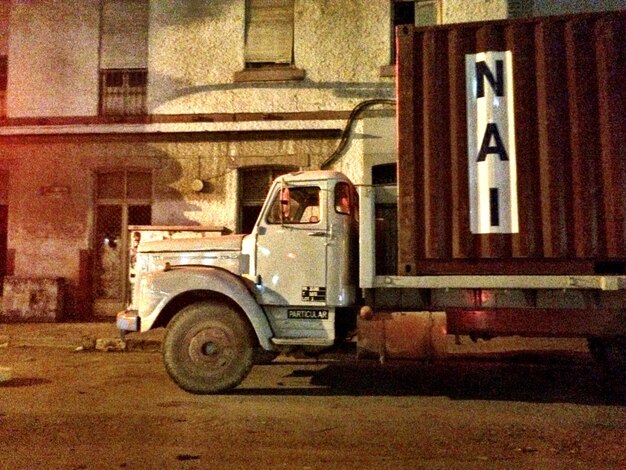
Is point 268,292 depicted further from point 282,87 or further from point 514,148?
point 282,87

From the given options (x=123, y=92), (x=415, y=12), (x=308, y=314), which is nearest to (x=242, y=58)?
(x=123, y=92)

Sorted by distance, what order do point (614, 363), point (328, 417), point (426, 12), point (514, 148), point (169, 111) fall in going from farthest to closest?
point (169, 111), point (426, 12), point (614, 363), point (514, 148), point (328, 417)

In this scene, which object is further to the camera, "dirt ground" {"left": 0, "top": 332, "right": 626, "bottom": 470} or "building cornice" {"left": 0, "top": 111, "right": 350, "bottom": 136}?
"building cornice" {"left": 0, "top": 111, "right": 350, "bottom": 136}

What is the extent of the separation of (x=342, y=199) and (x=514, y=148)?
1.94 meters

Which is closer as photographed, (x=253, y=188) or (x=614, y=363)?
(x=614, y=363)

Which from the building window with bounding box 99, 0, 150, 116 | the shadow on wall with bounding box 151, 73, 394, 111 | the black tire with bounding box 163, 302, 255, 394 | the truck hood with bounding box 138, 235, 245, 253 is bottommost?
the black tire with bounding box 163, 302, 255, 394

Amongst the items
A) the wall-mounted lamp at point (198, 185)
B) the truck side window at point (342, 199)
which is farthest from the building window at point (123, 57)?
the truck side window at point (342, 199)

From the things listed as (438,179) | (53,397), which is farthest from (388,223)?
(53,397)

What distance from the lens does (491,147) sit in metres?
6.13

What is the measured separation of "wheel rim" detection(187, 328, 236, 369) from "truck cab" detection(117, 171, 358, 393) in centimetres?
1

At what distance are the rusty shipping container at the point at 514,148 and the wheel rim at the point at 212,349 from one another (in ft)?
7.09

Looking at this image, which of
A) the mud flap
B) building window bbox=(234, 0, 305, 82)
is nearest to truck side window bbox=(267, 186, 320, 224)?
the mud flap

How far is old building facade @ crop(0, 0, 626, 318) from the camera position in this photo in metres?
12.2

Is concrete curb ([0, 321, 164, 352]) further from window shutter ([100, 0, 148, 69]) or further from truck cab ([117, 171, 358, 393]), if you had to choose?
window shutter ([100, 0, 148, 69])
